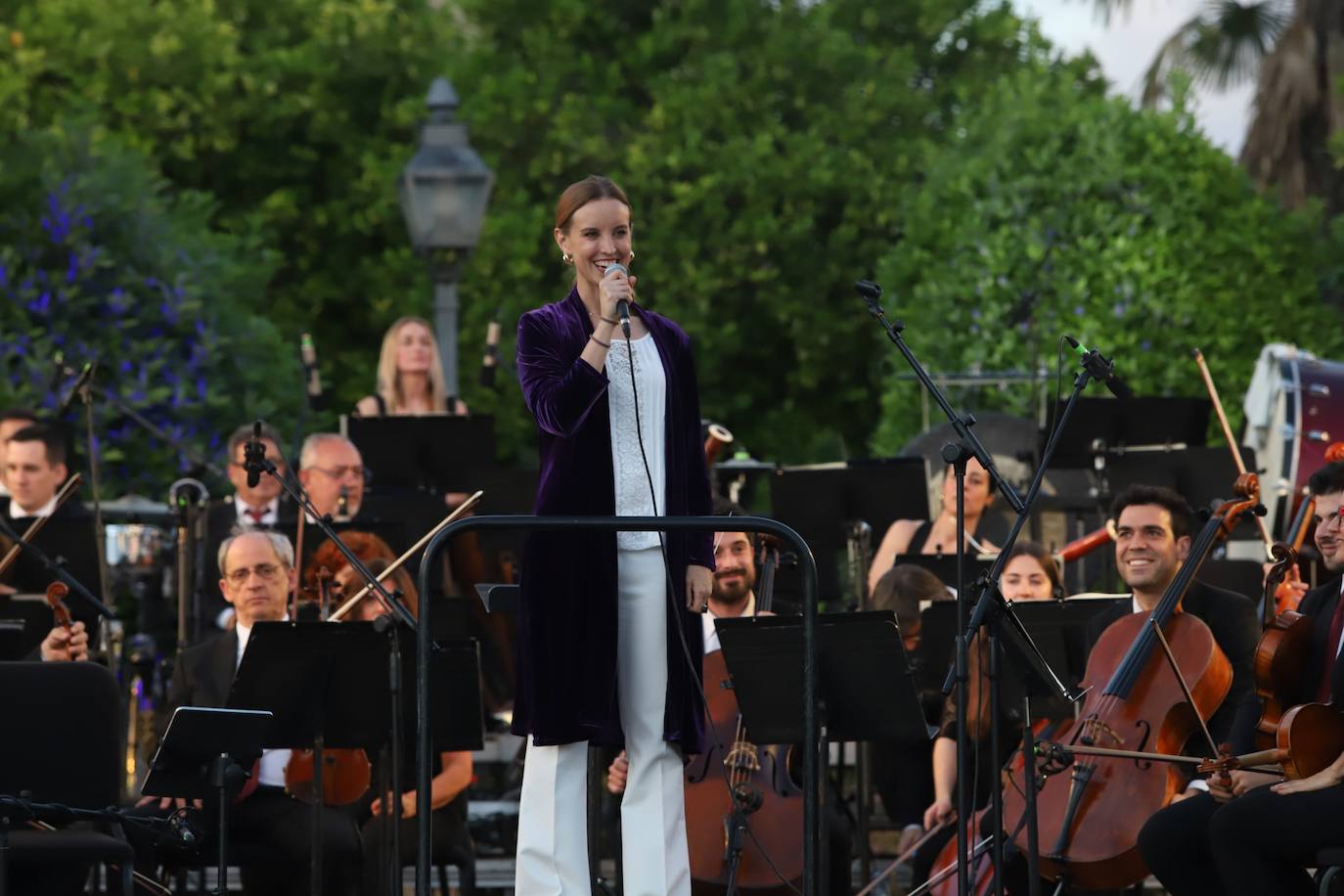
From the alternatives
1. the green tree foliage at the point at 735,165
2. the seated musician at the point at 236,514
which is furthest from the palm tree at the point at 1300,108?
the seated musician at the point at 236,514

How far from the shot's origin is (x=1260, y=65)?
A: 1992 cm

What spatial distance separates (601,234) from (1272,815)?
2.33 m

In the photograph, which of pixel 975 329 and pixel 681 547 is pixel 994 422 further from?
pixel 681 547

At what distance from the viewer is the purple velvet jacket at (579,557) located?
504 cm

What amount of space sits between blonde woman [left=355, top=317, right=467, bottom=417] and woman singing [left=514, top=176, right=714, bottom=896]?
481 centimetres

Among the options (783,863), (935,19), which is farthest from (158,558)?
(935,19)

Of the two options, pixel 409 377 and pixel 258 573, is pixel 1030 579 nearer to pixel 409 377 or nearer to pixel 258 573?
pixel 258 573

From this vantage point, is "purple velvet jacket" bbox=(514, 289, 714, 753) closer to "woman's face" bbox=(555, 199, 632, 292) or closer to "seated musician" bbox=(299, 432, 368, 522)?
"woman's face" bbox=(555, 199, 632, 292)

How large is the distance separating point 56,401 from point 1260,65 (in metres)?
11.9

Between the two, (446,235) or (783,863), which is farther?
(446,235)

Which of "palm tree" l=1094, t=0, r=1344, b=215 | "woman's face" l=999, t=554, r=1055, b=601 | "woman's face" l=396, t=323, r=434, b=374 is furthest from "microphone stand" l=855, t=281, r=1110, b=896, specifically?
"palm tree" l=1094, t=0, r=1344, b=215

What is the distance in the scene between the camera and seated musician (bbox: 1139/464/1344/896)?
5.76 meters

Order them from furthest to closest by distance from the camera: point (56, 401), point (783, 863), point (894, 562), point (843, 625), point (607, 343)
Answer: point (56, 401)
point (894, 562)
point (783, 863)
point (843, 625)
point (607, 343)

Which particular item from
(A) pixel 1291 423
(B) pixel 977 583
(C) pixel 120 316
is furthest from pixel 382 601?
(C) pixel 120 316
